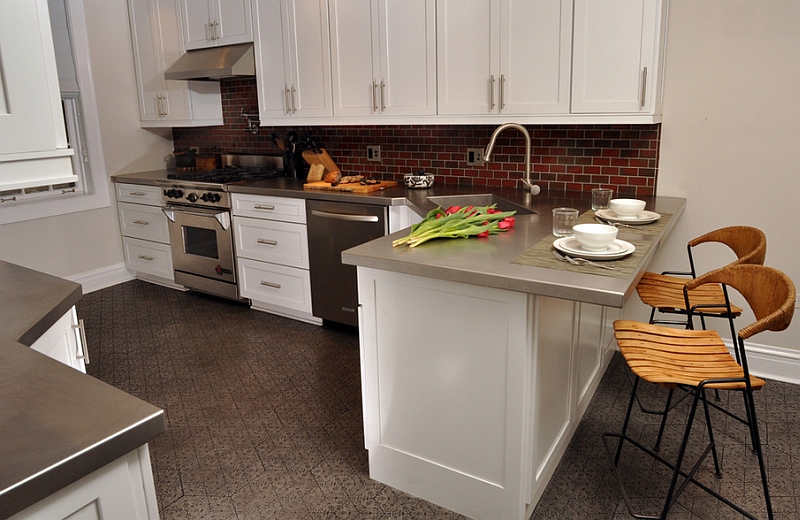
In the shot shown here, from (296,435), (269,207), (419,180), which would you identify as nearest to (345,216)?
(419,180)

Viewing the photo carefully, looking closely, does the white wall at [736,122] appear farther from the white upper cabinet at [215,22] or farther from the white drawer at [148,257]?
the white drawer at [148,257]

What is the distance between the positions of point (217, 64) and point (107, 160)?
4.84 ft

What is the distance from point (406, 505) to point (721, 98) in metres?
2.46

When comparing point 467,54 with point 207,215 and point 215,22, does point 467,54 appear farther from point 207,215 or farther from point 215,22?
point 207,215

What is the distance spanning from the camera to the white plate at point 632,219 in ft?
8.05

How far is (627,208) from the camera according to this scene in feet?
8.19

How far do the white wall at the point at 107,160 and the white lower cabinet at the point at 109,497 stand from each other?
4.01 metres

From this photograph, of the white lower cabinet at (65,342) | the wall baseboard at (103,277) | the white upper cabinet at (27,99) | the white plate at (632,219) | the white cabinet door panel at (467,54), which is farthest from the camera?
the wall baseboard at (103,277)

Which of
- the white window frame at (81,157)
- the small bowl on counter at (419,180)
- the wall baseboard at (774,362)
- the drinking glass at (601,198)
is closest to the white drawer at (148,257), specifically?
the white window frame at (81,157)

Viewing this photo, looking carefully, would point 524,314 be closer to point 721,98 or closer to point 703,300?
point 703,300

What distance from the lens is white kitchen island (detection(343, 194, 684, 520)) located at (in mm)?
1801

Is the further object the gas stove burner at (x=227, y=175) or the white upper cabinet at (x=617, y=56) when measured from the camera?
the gas stove burner at (x=227, y=175)

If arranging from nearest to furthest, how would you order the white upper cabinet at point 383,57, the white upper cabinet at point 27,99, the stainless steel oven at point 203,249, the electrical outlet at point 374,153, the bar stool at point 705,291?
the white upper cabinet at point 27,99, the bar stool at point 705,291, the white upper cabinet at point 383,57, the electrical outlet at point 374,153, the stainless steel oven at point 203,249

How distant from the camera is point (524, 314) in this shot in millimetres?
1758
